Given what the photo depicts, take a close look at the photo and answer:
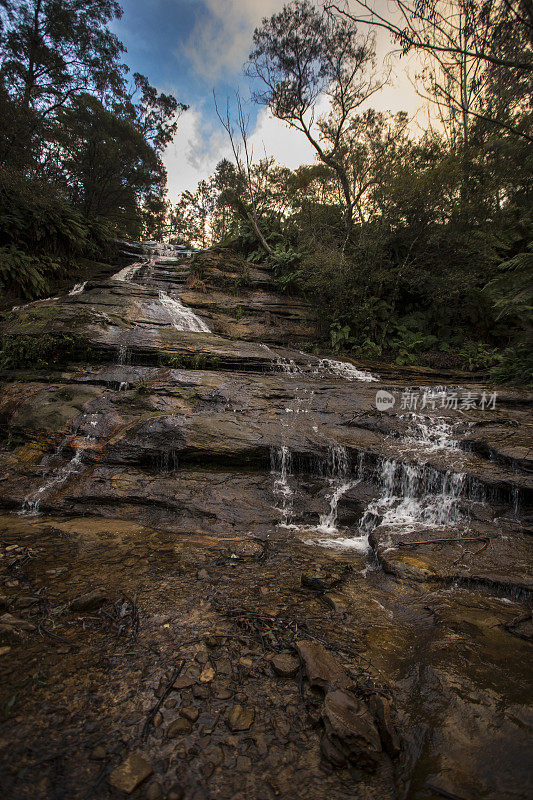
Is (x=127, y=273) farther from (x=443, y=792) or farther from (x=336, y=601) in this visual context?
(x=443, y=792)

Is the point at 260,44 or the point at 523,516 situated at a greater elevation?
the point at 260,44

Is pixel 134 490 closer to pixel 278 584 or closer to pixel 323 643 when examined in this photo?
pixel 278 584

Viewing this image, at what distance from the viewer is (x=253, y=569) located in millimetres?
3641

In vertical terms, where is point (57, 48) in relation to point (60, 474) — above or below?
above

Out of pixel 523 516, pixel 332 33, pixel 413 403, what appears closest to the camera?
pixel 523 516

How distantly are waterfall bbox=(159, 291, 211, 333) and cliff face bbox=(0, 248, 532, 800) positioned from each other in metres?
1.75

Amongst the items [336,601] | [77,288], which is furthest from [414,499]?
[77,288]

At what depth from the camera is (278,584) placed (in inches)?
132

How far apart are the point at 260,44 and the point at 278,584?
23.3 meters

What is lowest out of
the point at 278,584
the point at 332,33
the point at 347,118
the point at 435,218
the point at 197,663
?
the point at 278,584

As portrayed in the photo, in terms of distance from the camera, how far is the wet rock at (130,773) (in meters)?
1.41

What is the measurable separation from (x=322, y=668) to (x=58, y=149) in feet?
67.9

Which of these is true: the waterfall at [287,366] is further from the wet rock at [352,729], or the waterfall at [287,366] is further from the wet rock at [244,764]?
the wet rock at [244,764]

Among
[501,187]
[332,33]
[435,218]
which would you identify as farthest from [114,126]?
[501,187]
